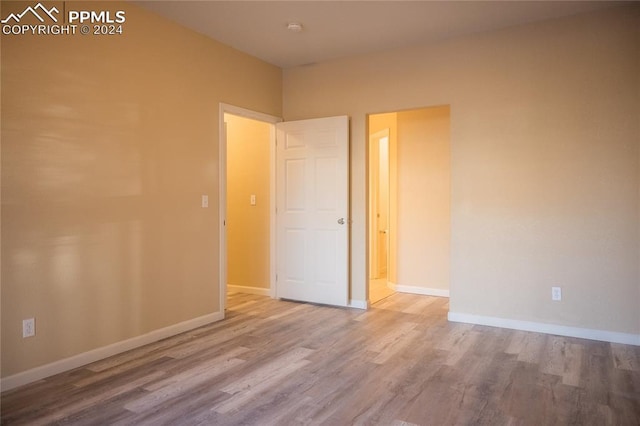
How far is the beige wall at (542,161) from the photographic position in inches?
138

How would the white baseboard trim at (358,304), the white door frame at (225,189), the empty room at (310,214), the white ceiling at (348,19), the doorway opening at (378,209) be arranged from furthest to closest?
the doorway opening at (378,209) → the white baseboard trim at (358,304) → the white door frame at (225,189) → the white ceiling at (348,19) → the empty room at (310,214)

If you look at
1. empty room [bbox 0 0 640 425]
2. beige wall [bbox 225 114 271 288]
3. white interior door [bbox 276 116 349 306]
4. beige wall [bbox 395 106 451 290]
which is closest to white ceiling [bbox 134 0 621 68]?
empty room [bbox 0 0 640 425]

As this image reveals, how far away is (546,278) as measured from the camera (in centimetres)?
379

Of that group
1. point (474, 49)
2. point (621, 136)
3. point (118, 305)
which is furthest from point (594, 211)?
point (118, 305)

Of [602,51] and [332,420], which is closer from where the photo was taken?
[332,420]

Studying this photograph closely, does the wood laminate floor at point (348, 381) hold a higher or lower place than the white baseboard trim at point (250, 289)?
lower

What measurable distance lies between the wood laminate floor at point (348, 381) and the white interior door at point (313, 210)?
931mm

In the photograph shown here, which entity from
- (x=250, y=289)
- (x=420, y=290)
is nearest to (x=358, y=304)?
(x=420, y=290)

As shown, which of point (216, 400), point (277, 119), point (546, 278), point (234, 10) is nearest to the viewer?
point (216, 400)

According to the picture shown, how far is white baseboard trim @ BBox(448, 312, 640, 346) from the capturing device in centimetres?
351

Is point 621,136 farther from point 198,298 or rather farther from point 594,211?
point 198,298

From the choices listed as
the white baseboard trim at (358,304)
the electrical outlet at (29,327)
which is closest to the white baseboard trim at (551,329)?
the white baseboard trim at (358,304)

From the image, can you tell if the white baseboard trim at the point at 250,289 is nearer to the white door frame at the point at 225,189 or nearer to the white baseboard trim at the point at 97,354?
the white door frame at the point at 225,189

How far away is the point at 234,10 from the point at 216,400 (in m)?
2.97
